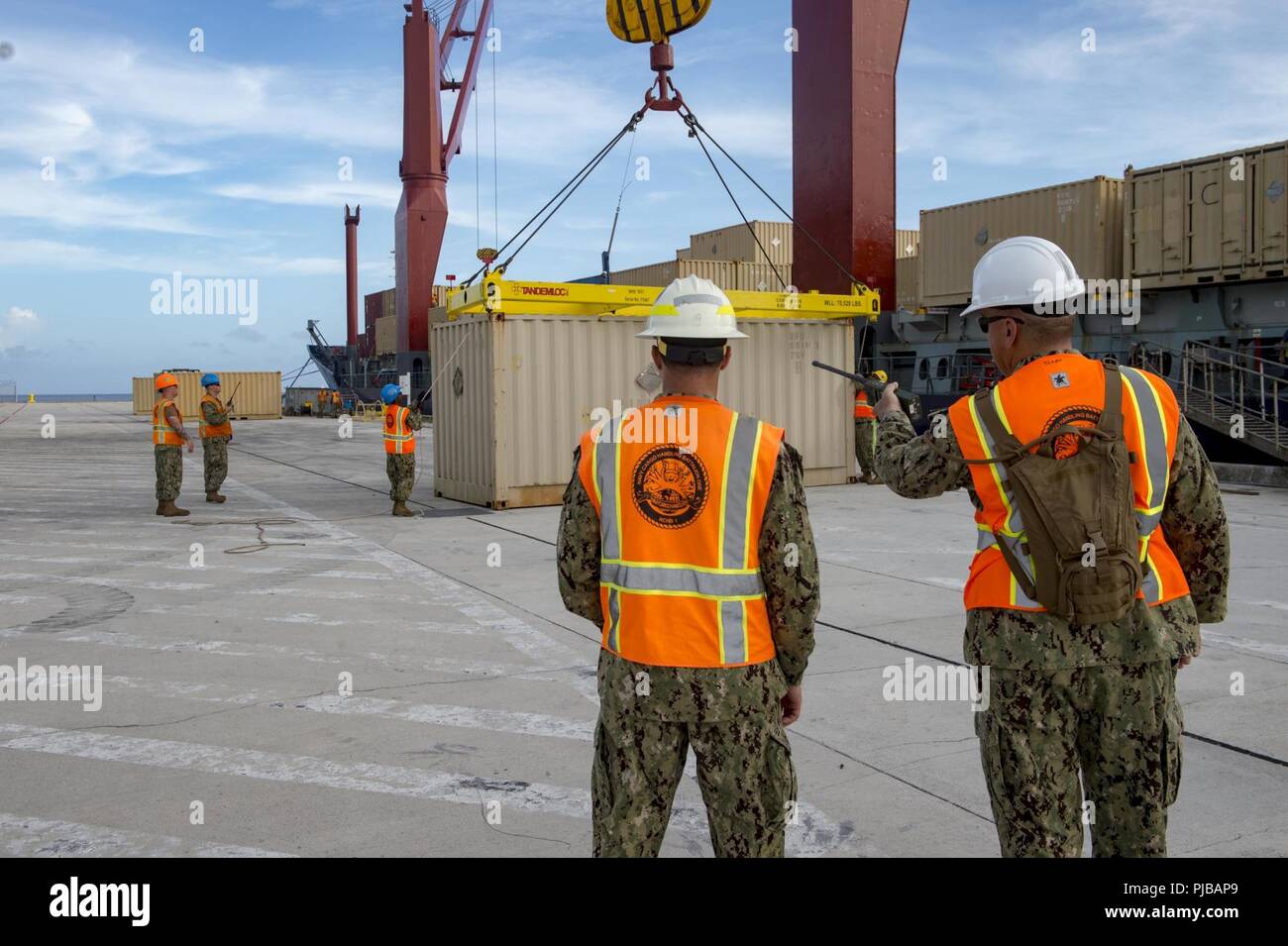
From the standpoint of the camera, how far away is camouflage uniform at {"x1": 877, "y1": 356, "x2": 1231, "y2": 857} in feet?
8.93

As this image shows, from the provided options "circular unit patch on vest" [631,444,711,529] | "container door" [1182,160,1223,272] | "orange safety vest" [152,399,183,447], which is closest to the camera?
"circular unit patch on vest" [631,444,711,529]

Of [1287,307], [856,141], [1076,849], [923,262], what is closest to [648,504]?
[1076,849]

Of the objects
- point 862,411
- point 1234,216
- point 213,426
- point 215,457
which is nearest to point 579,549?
point 213,426

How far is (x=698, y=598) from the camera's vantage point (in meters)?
2.66

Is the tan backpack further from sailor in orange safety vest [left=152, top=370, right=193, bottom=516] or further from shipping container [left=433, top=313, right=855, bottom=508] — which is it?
sailor in orange safety vest [left=152, top=370, right=193, bottom=516]

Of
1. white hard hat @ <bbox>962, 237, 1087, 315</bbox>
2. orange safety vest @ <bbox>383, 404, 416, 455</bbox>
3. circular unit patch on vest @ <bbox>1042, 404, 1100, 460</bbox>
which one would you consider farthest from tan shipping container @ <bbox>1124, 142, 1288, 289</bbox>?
circular unit patch on vest @ <bbox>1042, 404, 1100, 460</bbox>

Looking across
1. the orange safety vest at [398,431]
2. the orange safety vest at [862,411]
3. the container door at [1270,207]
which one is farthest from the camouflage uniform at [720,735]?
the container door at [1270,207]

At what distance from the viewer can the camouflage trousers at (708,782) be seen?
8.65 ft

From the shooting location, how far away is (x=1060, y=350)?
2.89m

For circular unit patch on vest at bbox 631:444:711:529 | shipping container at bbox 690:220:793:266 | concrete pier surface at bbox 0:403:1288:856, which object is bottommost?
concrete pier surface at bbox 0:403:1288:856

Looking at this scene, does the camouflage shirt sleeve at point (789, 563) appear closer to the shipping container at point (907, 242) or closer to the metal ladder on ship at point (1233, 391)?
the metal ladder on ship at point (1233, 391)

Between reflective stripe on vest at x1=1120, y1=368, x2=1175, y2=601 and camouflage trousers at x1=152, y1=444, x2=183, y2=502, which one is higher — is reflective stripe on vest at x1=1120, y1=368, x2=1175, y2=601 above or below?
above

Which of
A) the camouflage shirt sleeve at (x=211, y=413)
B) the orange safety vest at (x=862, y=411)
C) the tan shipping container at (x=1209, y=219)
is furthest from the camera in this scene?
the tan shipping container at (x=1209, y=219)

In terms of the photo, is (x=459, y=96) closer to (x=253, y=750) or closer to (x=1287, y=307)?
(x=1287, y=307)
